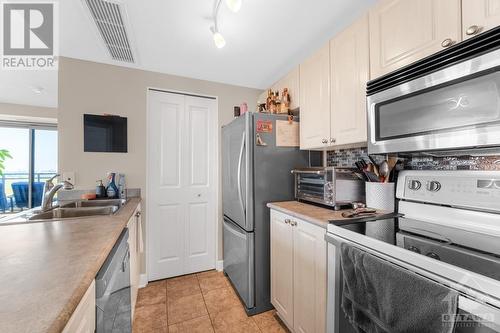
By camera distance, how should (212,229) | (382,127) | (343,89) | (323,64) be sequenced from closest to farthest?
(382,127) < (343,89) < (323,64) < (212,229)

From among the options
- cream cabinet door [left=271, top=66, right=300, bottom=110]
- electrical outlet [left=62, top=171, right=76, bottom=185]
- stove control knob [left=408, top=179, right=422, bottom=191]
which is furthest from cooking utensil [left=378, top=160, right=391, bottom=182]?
electrical outlet [left=62, top=171, right=76, bottom=185]

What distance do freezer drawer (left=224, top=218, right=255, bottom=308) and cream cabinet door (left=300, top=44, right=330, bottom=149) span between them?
0.98 metres

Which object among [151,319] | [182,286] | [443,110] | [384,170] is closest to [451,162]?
[384,170]

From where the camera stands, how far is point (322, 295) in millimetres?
1191

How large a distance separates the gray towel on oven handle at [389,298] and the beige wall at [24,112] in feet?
16.9

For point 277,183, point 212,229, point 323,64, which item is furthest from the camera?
point 212,229

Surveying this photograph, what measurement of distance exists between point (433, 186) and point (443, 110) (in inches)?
17.3

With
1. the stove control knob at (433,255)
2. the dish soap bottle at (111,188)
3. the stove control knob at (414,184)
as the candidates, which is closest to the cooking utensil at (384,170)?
the stove control knob at (414,184)

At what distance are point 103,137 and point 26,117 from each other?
2966mm

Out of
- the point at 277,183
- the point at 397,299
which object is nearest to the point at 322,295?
the point at 397,299

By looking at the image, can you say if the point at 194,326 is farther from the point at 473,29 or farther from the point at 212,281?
the point at 473,29

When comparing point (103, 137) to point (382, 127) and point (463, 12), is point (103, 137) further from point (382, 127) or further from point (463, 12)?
point (463, 12)

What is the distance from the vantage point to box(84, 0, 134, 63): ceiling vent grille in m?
1.37

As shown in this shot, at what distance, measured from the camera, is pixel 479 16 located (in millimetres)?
810
